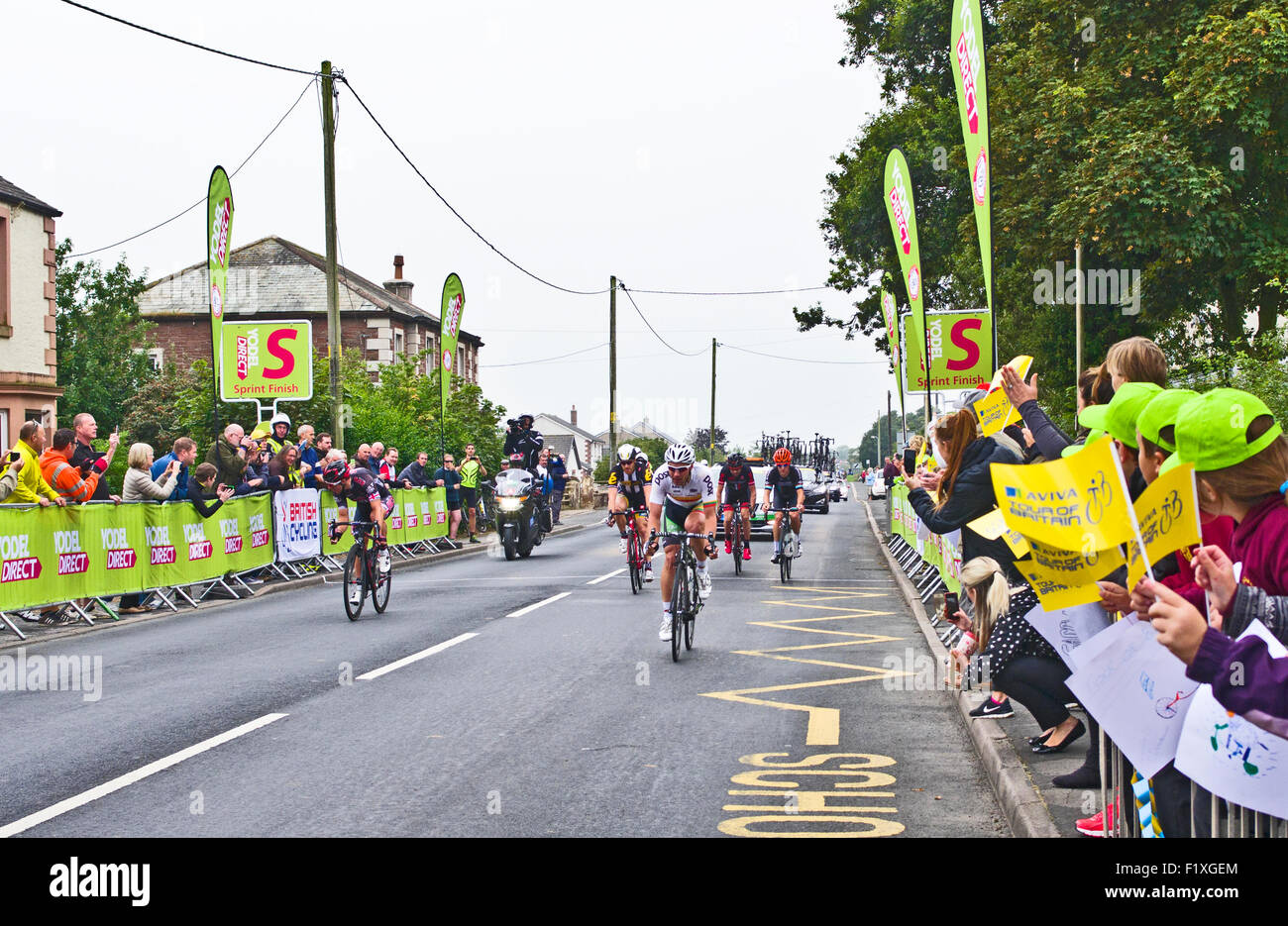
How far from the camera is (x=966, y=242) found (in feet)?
116

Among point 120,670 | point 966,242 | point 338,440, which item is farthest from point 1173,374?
point 120,670

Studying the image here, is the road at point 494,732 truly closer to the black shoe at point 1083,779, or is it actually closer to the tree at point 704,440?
the black shoe at point 1083,779

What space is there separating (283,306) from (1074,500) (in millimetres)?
58362

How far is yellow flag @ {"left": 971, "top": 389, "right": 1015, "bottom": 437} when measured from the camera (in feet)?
21.9

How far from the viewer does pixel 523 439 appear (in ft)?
76.3

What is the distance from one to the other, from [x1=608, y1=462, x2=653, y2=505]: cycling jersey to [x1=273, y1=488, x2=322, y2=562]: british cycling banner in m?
5.40

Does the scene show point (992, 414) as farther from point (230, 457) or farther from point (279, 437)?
point (279, 437)

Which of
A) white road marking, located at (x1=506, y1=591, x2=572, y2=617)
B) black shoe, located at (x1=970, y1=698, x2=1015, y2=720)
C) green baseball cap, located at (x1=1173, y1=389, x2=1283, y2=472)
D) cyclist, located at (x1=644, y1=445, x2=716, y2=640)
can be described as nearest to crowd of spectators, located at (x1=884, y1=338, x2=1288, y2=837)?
green baseball cap, located at (x1=1173, y1=389, x2=1283, y2=472)

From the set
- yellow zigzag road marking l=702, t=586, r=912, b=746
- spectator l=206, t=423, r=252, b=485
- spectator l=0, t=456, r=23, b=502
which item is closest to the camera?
yellow zigzag road marking l=702, t=586, r=912, b=746

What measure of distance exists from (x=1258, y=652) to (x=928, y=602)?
12.0 m

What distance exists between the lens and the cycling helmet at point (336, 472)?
47.1 ft

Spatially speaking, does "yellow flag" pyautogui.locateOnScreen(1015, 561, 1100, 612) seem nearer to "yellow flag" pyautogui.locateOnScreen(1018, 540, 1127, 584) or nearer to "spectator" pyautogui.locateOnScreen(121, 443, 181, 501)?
"yellow flag" pyautogui.locateOnScreen(1018, 540, 1127, 584)

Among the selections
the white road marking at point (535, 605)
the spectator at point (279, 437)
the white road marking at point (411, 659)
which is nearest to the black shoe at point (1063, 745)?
the white road marking at point (411, 659)

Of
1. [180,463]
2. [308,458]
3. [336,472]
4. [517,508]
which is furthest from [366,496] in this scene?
[517,508]
